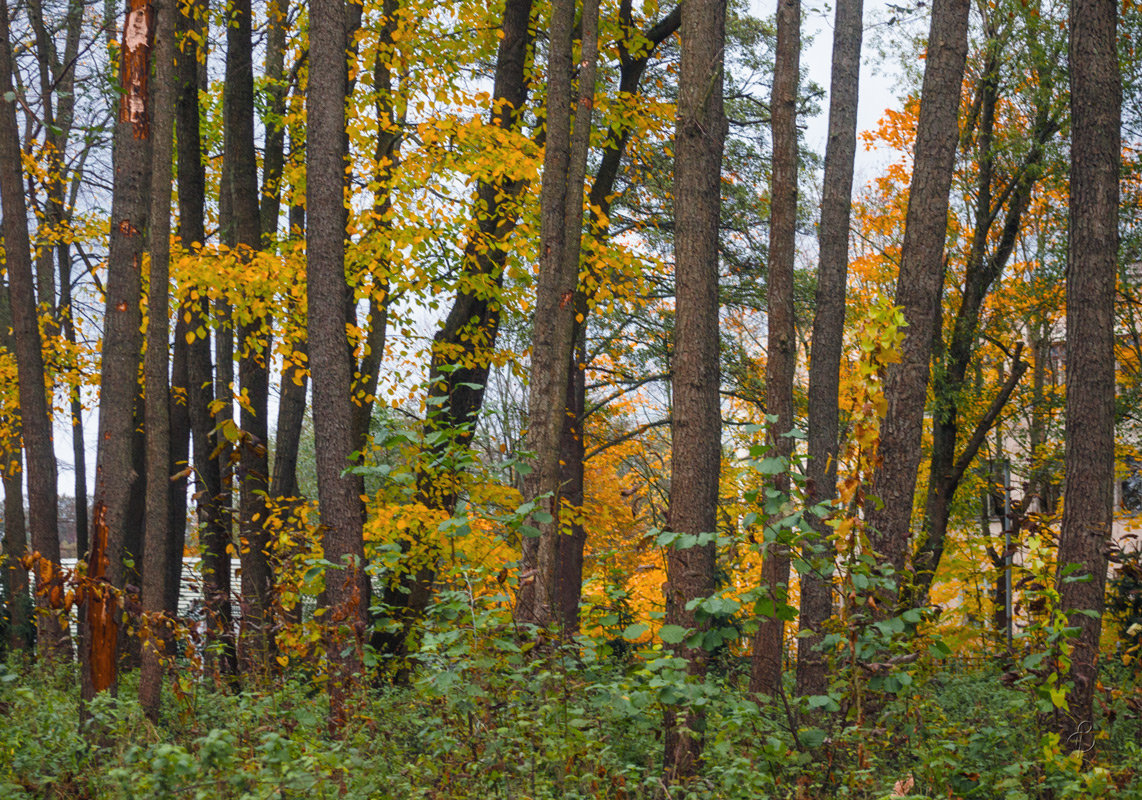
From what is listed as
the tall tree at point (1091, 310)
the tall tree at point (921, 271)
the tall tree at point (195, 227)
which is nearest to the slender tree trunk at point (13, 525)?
the tall tree at point (195, 227)

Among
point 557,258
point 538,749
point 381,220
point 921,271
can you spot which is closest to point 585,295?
point 381,220

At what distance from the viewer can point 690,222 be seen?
6.71 m

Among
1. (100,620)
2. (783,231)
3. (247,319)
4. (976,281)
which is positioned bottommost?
(100,620)

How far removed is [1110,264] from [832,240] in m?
4.46

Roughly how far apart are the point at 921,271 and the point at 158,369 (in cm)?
588

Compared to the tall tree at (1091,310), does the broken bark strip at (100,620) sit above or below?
below

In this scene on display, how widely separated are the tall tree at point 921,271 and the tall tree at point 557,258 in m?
2.56

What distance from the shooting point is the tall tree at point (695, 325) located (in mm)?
6086

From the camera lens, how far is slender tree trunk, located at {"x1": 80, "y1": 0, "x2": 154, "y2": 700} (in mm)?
7266

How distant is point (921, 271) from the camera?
7574 mm

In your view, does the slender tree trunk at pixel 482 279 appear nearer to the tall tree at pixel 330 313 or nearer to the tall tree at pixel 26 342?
the tall tree at pixel 330 313

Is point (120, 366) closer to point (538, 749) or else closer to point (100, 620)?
point (100, 620)

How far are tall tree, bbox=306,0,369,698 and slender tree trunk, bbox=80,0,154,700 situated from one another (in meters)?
1.67

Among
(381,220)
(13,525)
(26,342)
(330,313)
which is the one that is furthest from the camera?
(13,525)
